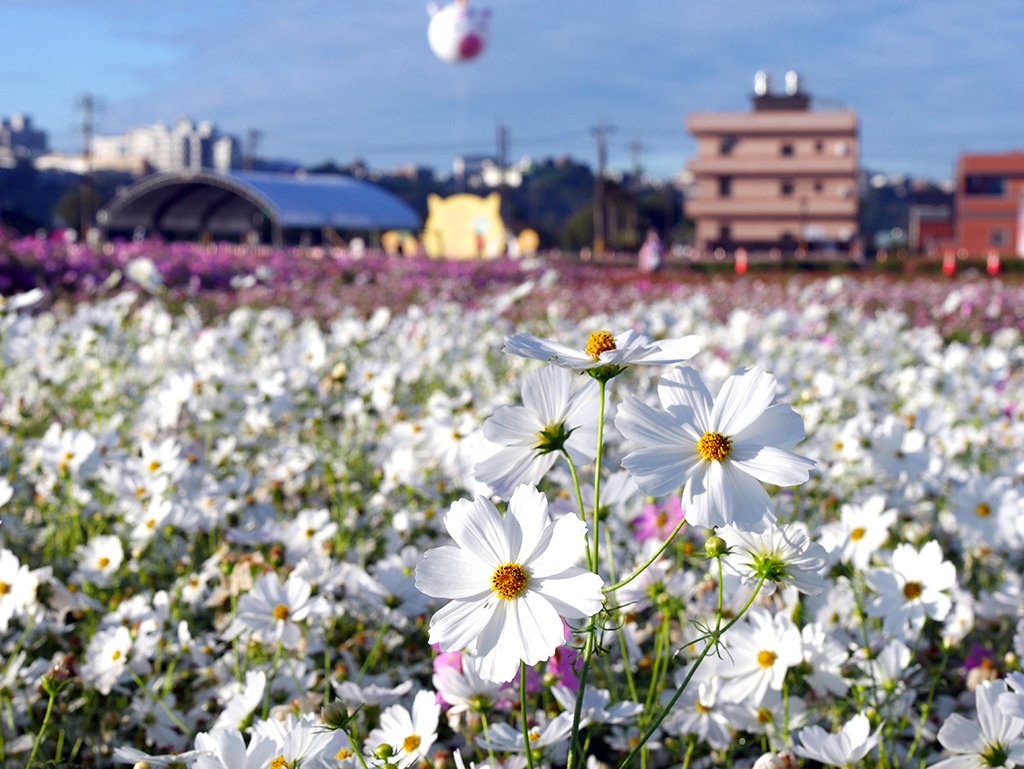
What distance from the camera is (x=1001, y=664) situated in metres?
1.54

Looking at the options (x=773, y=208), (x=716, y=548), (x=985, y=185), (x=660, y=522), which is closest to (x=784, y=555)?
(x=716, y=548)

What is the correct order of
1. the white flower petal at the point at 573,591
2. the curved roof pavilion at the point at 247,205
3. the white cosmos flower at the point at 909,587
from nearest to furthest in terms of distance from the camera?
the white flower petal at the point at 573,591 < the white cosmos flower at the point at 909,587 < the curved roof pavilion at the point at 247,205

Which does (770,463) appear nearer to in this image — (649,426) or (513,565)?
(649,426)

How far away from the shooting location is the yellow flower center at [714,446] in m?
0.74

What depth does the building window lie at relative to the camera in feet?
181

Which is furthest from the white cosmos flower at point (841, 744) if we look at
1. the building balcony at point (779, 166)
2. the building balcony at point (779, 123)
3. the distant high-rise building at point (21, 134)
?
the distant high-rise building at point (21, 134)

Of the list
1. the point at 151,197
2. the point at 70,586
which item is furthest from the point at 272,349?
the point at 151,197

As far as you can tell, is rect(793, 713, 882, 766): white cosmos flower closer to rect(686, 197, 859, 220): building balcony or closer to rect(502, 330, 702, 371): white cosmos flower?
rect(502, 330, 702, 371): white cosmos flower

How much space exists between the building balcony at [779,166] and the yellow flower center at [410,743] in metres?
54.3

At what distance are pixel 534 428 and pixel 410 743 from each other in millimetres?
388

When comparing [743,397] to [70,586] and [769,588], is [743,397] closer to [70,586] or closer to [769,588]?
[769,588]

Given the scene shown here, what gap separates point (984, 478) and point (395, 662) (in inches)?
45.5

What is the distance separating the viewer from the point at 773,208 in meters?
53.0

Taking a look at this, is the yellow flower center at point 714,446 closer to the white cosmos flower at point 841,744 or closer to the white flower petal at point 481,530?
the white flower petal at point 481,530
